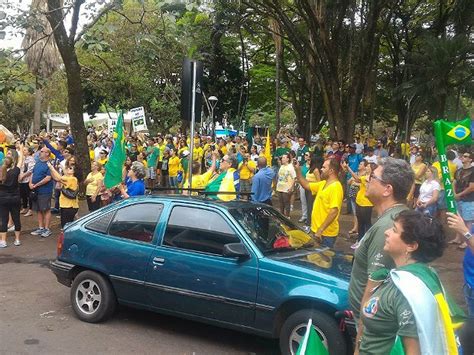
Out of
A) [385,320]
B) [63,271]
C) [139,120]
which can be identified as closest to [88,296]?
[63,271]

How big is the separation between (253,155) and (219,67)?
16.4m

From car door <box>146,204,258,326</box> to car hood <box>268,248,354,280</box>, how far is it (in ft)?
1.18

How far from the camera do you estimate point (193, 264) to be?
5.29 m

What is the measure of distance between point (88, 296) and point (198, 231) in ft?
5.21

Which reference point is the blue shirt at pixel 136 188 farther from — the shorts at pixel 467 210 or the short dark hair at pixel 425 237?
the short dark hair at pixel 425 237

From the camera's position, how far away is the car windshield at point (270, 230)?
5.29 meters

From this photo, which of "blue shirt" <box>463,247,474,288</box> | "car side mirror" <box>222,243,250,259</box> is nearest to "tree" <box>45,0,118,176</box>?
"car side mirror" <box>222,243,250,259</box>

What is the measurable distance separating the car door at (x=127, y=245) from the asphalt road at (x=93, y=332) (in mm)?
419

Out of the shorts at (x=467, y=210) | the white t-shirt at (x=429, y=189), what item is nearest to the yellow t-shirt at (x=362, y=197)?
the white t-shirt at (x=429, y=189)

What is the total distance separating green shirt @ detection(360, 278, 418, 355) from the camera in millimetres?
2430

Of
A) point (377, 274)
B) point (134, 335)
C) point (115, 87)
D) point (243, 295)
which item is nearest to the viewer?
point (377, 274)

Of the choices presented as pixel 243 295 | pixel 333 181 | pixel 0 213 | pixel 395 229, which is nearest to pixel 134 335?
pixel 243 295

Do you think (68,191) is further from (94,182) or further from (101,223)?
(101,223)

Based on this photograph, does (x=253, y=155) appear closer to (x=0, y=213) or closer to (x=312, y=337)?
(x=0, y=213)
